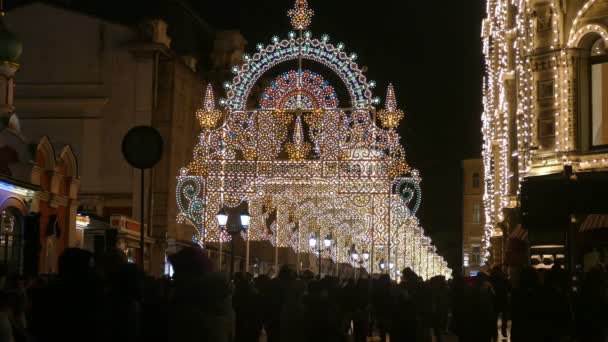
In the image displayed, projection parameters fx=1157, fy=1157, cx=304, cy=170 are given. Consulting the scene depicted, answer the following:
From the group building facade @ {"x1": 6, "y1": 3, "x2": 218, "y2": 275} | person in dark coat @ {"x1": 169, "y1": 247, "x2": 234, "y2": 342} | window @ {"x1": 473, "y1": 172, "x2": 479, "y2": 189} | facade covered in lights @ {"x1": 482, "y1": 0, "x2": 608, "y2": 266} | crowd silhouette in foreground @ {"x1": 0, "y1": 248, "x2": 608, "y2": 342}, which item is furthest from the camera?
window @ {"x1": 473, "y1": 172, "x2": 479, "y2": 189}

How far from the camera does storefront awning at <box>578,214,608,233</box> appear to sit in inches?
1057

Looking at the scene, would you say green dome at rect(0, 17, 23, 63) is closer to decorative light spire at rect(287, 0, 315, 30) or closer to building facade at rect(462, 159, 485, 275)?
decorative light spire at rect(287, 0, 315, 30)

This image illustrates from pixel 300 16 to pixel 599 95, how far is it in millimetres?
11647

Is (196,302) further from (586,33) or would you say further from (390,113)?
(390,113)

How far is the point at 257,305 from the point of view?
772 inches

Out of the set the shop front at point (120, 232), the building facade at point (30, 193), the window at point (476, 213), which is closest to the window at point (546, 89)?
the building facade at point (30, 193)

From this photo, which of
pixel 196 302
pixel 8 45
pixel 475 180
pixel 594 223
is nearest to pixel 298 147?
pixel 8 45

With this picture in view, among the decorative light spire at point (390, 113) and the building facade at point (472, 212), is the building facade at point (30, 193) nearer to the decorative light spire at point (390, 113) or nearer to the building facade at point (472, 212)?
the decorative light spire at point (390, 113)

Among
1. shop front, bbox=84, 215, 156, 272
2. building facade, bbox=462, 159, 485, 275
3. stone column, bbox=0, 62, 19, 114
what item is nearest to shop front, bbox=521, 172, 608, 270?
stone column, bbox=0, 62, 19, 114

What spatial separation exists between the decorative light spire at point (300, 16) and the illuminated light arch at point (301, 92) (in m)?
1.55

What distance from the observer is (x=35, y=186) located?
101ft

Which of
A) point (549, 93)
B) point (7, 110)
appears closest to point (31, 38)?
point (7, 110)

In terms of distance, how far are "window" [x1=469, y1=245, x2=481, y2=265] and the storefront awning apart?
280 ft

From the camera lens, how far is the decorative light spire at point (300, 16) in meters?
37.0
